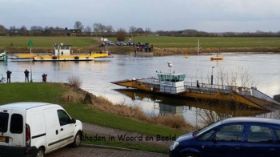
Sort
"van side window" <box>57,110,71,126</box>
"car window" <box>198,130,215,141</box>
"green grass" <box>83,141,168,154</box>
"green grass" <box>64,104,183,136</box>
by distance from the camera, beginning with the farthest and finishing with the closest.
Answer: "green grass" <box>64,104,183,136</box>
"green grass" <box>83,141,168,154</box>
"van side window" <box>57,110,71,126</box>
"car window" <box>198,130,215,141</box>

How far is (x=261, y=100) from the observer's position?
44344mm

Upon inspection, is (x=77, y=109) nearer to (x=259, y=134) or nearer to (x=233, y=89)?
(x=259, y=134)

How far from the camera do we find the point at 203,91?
169ft

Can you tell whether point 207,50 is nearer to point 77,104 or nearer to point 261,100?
point 261,100

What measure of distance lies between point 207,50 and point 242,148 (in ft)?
466

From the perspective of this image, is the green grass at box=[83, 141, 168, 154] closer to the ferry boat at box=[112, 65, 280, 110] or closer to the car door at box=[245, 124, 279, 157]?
the car door at box=[245, 124, 279, 157]

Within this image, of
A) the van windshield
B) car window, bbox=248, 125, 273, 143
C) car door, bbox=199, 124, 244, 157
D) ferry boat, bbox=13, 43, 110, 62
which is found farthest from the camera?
ferry boat, bbox=13, 43, 110, 62

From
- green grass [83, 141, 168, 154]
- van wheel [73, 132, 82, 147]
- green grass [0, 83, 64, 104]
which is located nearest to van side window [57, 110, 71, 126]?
van wheel [73, 132, 82, 147]

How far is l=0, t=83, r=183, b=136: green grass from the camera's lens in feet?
69.6

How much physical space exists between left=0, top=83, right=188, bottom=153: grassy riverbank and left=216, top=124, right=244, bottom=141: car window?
3559mm

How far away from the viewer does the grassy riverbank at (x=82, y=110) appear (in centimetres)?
2027

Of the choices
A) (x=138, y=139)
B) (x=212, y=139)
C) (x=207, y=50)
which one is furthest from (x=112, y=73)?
(x=207, y=50)

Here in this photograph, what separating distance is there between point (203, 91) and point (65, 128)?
124 feet

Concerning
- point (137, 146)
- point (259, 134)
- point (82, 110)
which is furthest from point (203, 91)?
point (259, 134)
